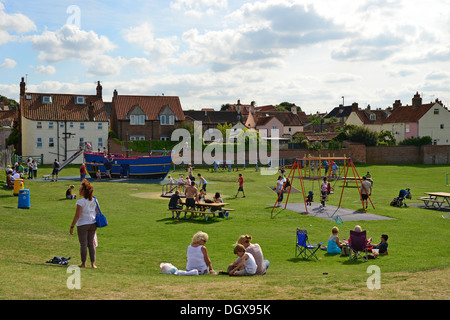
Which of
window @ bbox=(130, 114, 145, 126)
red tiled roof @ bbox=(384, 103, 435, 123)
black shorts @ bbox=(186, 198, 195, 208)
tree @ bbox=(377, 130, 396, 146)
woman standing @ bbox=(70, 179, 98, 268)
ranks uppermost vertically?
red tiled roof @ bbox=(384, 103, 435, 123)

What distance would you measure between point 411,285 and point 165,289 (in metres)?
5.00

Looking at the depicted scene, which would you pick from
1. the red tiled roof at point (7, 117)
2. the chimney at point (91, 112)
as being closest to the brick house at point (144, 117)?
the chimney at point (91, 112)

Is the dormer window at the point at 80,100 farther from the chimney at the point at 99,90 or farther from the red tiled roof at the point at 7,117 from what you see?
the red tiled roof at the point at 7,117

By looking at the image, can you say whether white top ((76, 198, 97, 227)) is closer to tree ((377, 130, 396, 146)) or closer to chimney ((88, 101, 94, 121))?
chimney ((88, 101, 94, 121))

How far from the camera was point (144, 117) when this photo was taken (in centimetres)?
7112

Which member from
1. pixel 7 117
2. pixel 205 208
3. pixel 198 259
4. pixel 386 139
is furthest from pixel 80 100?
pixel 198 259

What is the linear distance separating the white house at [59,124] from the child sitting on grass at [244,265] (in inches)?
2066

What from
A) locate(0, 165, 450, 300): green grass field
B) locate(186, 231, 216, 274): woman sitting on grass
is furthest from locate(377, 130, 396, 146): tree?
locate(186, 231, 216, 274): woman sitting on grass

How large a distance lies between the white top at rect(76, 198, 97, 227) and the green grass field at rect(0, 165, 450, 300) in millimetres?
1221

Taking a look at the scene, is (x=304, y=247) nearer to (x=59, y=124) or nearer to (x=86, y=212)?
(x=86, y=212)

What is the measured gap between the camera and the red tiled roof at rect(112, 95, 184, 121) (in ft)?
232

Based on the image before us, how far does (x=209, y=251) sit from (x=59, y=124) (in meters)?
52.5

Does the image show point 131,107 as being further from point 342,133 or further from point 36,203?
point 36,203

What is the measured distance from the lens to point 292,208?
86.0ft
